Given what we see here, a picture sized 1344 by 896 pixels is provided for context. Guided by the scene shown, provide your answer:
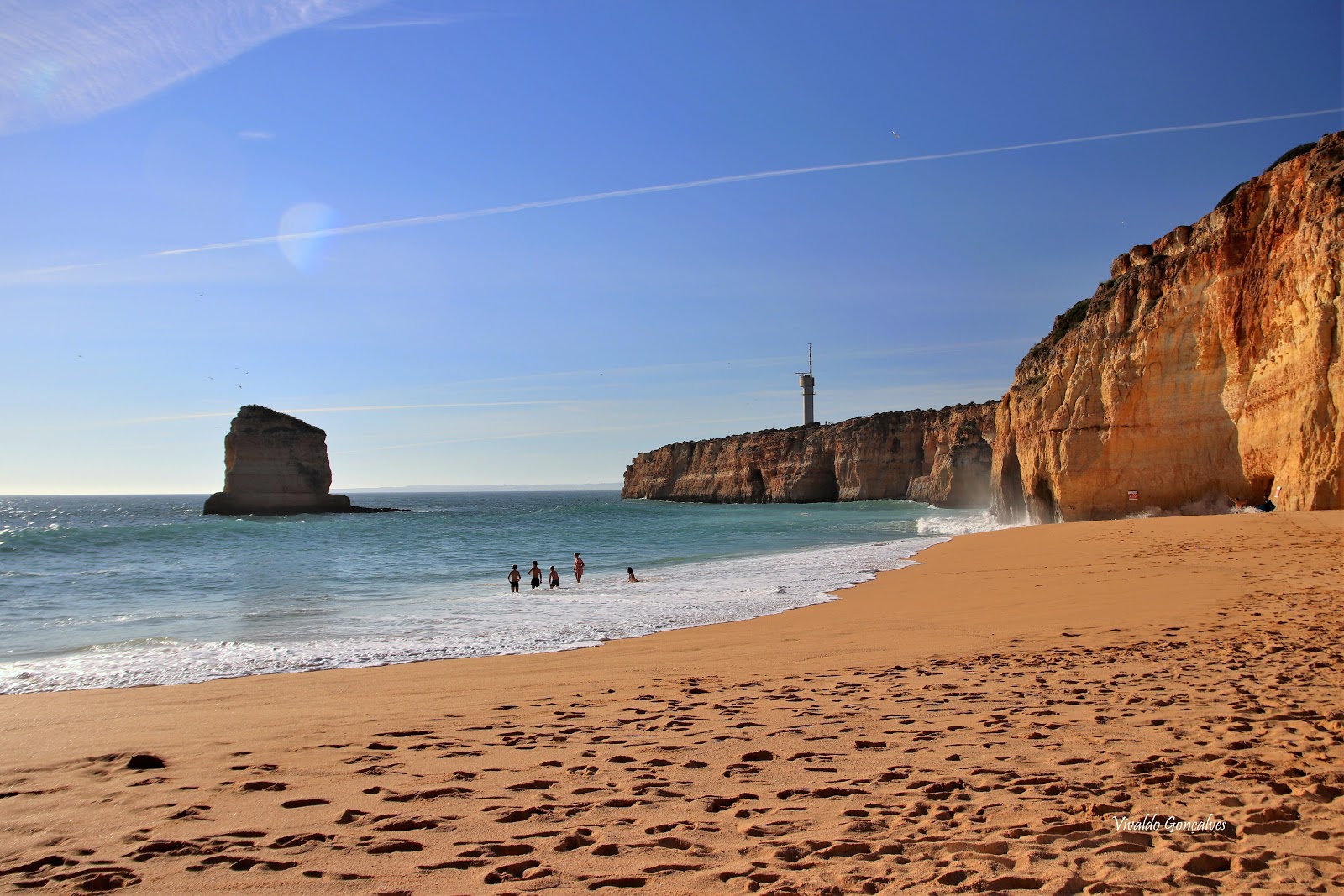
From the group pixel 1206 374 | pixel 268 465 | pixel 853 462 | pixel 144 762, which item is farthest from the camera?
pixel 853 462

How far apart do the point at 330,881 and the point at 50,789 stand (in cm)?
284

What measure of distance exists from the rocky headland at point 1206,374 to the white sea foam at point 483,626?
32.1 feet

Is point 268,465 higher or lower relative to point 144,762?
higher

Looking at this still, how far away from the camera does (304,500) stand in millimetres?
76750

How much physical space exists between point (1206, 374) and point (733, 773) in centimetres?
2454

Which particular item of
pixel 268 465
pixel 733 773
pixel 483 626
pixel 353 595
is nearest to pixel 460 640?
pixel 483 626

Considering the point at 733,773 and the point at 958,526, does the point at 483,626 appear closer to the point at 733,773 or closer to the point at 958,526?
the point at 733,773

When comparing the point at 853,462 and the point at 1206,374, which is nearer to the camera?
the point at 1206,374

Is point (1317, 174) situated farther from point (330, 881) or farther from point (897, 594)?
point (330, 881)

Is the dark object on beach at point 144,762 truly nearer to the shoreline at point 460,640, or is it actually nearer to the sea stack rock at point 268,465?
the shoreline at point 460,640

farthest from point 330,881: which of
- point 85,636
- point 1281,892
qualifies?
point 85,636

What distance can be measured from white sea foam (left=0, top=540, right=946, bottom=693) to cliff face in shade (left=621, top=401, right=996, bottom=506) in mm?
52342

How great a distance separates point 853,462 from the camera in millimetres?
89125

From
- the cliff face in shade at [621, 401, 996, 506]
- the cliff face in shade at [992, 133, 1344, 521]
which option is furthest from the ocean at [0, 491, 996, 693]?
the cliff face in shade at [621, 401, 996, 506]
